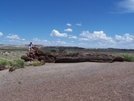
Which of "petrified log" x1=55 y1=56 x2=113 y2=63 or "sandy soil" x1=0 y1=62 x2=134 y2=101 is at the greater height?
"petrified log" x1=55 y1=56 x2=113 y2=63

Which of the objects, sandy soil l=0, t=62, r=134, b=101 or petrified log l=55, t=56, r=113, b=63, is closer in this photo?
sandy soil l=0, t=62, r=134, b=101

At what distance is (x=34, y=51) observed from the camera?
25.4 meters

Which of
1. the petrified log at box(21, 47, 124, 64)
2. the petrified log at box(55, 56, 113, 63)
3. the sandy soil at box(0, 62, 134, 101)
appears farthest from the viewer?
the petrified log at box(21, 47, 124, 64)

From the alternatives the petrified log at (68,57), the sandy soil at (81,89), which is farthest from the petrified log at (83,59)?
the sandy soil at (81,89)

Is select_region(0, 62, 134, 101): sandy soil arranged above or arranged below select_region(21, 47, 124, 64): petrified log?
below

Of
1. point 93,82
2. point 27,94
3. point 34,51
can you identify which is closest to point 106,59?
point 34,51

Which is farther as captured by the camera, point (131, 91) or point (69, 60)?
point (69, 60)

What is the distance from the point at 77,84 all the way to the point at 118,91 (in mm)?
2438

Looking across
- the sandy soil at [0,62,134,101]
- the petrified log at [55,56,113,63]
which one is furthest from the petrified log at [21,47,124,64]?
the sandy soil at [0,62,134,101]

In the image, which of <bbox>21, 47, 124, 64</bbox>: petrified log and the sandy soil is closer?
the sandy soil

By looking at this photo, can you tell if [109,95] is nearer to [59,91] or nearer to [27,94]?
[59,91]

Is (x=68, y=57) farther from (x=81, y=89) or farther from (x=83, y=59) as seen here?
(x=81, y=89)

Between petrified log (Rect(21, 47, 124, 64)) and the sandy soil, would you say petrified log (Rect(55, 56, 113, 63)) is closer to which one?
petrified log (Rect(21, 47, 124, 64))

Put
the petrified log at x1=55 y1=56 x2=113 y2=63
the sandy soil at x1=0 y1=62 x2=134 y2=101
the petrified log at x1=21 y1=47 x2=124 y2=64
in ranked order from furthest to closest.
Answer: the petrified log at x1=21 y1=47 x2=124 y2=64
the petrified log at x1=55 y1=56 x2=113 y2=63
the sandy soil at x1=0 y1=62 x2=134 y2=101
